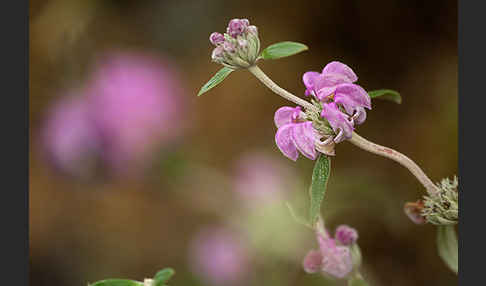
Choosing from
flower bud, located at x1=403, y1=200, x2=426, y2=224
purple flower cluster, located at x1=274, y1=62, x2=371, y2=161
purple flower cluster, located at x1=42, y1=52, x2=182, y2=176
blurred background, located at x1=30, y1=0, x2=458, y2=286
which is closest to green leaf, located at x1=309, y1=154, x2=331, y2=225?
purple flower cluster, located at x1=274, y1=62, x2=371, y2=161

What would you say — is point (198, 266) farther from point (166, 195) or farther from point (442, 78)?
point (442, 78)

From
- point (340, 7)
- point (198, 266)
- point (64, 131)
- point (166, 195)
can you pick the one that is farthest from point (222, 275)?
point (340, 7)

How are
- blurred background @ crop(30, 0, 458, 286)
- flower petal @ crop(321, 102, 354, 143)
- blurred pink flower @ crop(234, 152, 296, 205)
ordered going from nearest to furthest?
flower petal @ crop(321, 102, 354, 143) → blurred background @ crop(30, 0, 458, 286) → blurred pink flower @ crop(234, 152, 296, 205)

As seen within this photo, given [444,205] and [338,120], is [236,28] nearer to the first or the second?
[338,120]

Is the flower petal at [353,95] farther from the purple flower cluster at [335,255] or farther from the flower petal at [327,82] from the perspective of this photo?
the purple flower cluster at [335,255]

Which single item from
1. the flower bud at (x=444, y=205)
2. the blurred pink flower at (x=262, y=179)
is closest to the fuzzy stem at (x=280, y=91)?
the flower bud at (x=444, y=205)

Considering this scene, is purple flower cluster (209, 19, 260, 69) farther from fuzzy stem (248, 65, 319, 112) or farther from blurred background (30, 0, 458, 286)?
blurred background (30, 0, 458, 286)

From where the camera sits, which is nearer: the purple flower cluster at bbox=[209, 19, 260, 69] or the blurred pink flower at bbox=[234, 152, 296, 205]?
the purple flower cluster at bbox=[209, 19, 260, 69]
